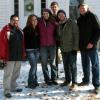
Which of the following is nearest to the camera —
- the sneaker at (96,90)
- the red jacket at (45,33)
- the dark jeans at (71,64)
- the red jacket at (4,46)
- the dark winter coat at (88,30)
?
the red jacket at (4,46)

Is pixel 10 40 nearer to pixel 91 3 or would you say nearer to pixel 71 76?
pixel 71 76

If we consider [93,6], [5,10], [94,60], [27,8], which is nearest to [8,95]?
[94,60]

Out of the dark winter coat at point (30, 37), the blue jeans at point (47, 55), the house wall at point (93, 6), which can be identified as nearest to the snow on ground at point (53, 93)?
the blue jeans at point (47, 55)

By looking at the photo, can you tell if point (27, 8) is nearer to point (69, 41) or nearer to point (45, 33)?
point (45, 33)

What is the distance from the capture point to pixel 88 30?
32.2ft

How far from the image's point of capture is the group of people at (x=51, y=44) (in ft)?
32.0

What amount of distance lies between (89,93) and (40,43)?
1.71 meters

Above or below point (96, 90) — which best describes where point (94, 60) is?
above

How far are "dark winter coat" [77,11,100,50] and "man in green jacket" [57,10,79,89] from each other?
12 centimetres

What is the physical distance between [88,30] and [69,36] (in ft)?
1.72

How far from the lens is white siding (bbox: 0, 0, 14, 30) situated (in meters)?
19.5

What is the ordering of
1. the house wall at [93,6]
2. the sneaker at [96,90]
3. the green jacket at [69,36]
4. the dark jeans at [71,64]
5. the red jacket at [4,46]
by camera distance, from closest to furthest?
the red jacket at [4,46], the sneaker at [96,90], the green jacket at [69,36], the dark jeans at [71,64], the house wall at [93,6]

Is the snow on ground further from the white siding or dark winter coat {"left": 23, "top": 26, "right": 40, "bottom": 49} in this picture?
the white siding

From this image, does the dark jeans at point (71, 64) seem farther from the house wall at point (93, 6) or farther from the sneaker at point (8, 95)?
the house wall at point (93, 6)
